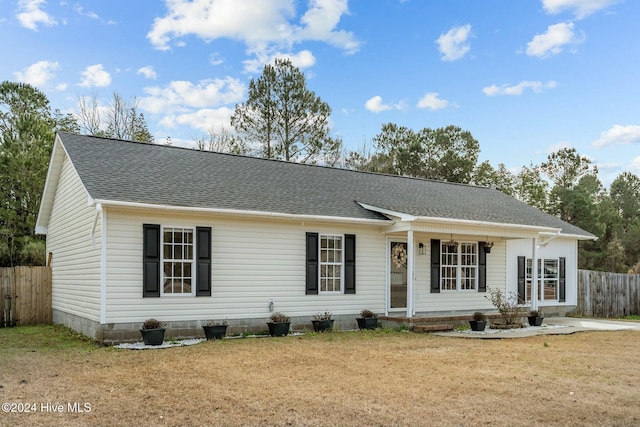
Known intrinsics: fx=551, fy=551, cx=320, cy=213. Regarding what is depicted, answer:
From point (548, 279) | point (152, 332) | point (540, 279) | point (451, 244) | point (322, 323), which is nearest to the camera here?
point (152, 332)

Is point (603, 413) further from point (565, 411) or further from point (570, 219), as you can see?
point (570, 219)

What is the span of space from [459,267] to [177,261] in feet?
27.0

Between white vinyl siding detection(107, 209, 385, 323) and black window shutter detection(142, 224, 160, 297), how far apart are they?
0.33ft

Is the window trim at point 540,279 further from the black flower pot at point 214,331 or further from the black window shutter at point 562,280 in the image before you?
the black flower pot at point 214,331

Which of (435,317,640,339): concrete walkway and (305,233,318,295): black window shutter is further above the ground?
(305,233,318,295): black window shutter

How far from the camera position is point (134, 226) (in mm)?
11109

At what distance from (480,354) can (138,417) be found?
639 centimetres

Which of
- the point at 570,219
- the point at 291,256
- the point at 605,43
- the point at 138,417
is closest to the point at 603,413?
the point at 138,417

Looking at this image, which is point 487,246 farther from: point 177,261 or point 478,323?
point 177,261

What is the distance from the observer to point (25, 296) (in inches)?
612

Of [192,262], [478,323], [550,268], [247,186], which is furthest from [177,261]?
[550,268]

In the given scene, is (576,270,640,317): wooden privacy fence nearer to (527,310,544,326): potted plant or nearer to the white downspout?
(527,310,544,326): potted plant

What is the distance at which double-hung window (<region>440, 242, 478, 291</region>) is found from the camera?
15602 millimetres

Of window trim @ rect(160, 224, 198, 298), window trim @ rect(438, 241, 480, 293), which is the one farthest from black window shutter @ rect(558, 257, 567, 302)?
window trim @ rect(160, 224, 198, 298)
